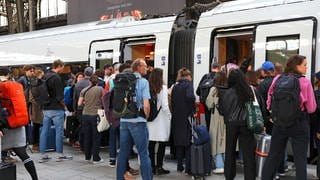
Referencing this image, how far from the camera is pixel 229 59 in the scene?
9.61 m

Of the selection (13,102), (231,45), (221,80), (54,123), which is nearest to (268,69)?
(221,80)

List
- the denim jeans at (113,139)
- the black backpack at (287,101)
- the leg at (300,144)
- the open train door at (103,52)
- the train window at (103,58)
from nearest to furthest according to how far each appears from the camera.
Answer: the black backpack at (287,101)
the leg at (300,144)
the denim jeans at (113,139)
the open train door at (103,52)
the train window at (103,58)

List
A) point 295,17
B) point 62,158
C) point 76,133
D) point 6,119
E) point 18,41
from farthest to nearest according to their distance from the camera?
point 18,41, point 76,133, point 62,158, point 295,17, point 6,119

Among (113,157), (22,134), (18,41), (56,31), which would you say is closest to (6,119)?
(22,134)

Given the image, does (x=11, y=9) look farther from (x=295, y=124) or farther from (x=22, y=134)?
(x=295, y=124)

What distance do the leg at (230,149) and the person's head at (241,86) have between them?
40 cm

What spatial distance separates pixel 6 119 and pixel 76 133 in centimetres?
397

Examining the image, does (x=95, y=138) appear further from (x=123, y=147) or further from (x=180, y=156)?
(x=123, y=147)

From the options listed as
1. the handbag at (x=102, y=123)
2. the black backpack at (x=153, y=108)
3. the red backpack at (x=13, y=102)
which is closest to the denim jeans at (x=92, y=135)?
the handbag at (x=102, y=123)

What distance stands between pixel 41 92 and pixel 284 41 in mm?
4387

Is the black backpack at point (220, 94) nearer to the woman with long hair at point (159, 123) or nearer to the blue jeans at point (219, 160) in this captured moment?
the woman with long hair at point (159, 123)

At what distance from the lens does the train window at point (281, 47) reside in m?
7.77

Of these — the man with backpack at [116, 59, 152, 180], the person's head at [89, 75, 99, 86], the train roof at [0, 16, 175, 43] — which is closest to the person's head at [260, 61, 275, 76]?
the man with backpack at [116, 59, 152, 180]

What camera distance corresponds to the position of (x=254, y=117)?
599cm
